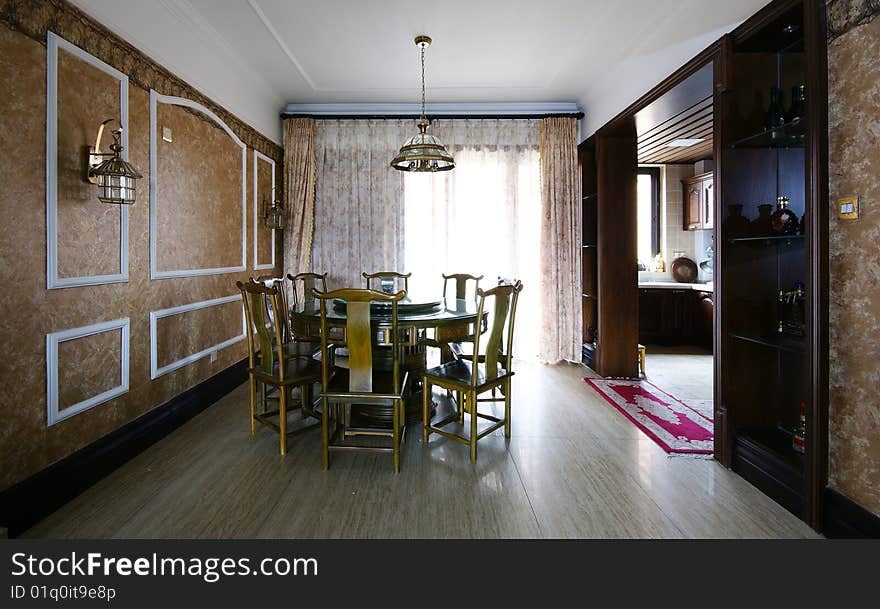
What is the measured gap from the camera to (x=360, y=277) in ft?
18.1

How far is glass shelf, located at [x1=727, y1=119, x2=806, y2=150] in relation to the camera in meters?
2.35

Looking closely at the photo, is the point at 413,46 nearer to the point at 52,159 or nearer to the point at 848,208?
the point at 52,159

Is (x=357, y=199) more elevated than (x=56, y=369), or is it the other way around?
(x=357, y=199)

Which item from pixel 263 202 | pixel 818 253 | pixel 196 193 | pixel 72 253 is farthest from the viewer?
pixel 263 202

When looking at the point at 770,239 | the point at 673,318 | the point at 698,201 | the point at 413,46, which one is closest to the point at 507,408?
the point at 770,239

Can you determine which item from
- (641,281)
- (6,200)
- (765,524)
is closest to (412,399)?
(765,524)

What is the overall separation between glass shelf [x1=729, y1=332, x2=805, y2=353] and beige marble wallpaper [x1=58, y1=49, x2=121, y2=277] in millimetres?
3639

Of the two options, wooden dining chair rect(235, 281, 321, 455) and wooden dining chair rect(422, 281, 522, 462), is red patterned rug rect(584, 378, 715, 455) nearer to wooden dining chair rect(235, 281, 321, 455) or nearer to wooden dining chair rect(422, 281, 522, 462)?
wooden dining chair rect(422, 281, 522, 462)

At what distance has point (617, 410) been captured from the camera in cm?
375

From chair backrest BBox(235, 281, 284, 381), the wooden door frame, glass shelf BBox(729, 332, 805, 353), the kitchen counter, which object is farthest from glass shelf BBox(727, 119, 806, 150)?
the kitchen counter

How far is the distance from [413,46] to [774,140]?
2.82 m

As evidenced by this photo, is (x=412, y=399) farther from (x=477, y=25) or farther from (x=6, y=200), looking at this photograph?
(x=477, y=25)

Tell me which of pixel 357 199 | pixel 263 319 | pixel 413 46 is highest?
pixel 413 46

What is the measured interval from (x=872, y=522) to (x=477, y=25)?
379cm
